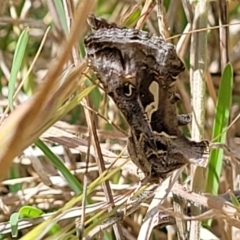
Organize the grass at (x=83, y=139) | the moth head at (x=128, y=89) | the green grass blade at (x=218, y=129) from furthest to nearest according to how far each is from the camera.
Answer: the green grass blade at (x=218, y=129)
the moth head at (x=128, y=89)
the grass at (x=83, y=139)

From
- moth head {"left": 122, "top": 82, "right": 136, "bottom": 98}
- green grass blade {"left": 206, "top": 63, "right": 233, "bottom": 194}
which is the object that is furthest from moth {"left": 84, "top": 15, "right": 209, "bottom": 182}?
green grass blade {"left": 206, "top": 63, "right": 233, "bottom": 194}

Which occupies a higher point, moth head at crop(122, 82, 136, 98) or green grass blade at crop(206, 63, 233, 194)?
moth head at crop(122, 82, 136, 98)

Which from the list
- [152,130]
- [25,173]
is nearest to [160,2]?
[152,130]

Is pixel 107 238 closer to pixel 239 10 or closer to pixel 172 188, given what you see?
pixel 172 188

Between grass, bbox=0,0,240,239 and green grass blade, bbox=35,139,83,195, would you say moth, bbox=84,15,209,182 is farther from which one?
green grass blade, bbox=35,139,83,195

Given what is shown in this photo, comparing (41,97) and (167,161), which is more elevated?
(41,97)

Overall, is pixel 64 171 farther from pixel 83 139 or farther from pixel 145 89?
pixel 145 89

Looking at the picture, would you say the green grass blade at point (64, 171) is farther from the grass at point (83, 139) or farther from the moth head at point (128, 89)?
the moth head at point (128, 89)

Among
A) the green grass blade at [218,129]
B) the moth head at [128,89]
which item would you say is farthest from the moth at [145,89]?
the green grass blade at [218,129]
